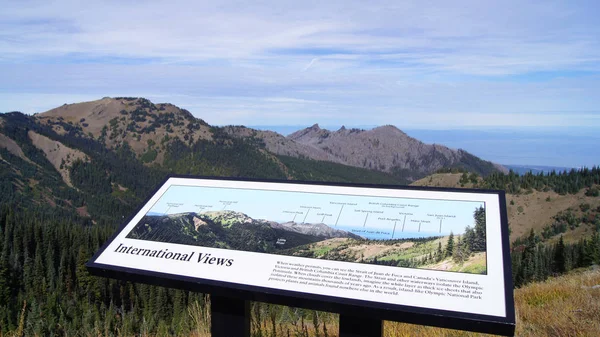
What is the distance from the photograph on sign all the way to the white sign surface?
0.01 meters

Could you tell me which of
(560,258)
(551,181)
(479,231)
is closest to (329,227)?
(479,231)

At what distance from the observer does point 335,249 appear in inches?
236

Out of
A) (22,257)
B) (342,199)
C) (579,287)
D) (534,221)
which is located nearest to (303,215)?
(342,199)

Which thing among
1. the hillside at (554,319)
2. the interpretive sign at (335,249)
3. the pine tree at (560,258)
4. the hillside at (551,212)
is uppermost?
the interpretive sign at (335,249)

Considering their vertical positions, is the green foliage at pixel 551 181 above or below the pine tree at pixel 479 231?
below

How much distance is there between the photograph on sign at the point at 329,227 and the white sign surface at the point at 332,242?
1cm

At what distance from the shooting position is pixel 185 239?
669cm

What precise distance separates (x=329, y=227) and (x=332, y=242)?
1.02 feet

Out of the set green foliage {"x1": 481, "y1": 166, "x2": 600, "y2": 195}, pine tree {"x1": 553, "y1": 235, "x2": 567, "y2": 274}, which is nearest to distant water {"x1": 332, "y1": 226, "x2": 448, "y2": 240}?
pine tree {"x1": 553, "y1": 235, "x2": 567, "y2": 274}

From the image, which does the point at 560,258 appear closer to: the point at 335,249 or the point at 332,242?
the point at 332,242

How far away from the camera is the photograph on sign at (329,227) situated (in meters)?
5.61

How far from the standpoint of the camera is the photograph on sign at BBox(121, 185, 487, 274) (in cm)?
561

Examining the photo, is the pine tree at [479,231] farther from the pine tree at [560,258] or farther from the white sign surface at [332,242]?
the pine tree at [560,258]

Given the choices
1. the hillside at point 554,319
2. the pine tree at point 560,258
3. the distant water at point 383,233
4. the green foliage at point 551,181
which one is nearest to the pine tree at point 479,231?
the distant water at point 383,233
